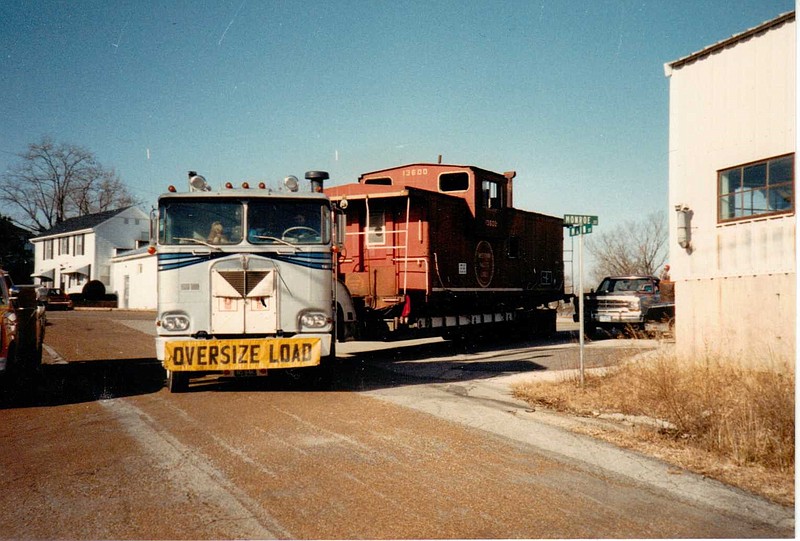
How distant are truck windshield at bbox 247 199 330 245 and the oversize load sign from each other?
1485 millimetres

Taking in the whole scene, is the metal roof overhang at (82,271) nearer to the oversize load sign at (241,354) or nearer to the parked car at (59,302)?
the parked car at (59,302)

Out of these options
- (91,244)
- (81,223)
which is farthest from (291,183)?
(81,223)

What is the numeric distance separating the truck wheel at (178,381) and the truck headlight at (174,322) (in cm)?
75

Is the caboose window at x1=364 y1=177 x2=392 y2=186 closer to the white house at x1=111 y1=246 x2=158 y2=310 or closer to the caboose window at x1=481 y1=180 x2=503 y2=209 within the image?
the caboose window at x1=481 y1=180 x2=503 y2=209

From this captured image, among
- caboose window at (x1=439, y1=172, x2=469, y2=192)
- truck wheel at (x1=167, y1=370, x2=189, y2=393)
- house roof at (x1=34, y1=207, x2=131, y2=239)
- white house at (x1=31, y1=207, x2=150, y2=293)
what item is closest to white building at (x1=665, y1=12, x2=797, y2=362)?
caboose window at (x1=439, y1=172, x2=469, y2=192)

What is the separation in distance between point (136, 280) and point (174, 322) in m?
37.9

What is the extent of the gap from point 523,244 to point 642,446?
1307cm

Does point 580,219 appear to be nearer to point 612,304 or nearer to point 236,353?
point 236,353

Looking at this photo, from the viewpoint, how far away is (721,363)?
388 inches

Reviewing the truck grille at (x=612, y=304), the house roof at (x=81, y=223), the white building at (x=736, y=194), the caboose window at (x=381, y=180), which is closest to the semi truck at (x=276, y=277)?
the caboose window at (x=381, y=180)

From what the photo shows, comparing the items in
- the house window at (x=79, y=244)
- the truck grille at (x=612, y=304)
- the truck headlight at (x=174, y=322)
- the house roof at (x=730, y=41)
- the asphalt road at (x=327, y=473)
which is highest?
the house roof at (x=730, y=41)

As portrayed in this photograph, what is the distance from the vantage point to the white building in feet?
32.4

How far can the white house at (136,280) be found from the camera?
136 feet

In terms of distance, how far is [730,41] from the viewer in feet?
35.0
